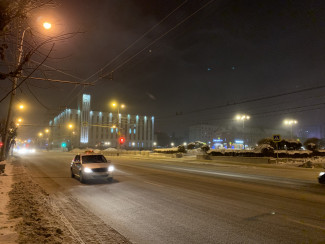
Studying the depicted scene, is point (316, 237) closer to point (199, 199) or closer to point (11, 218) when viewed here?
point (199, 199)

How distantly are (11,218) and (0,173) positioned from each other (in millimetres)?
12021

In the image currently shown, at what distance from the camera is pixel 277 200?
9.40 meters

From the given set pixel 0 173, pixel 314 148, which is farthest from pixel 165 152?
pixel 0 173

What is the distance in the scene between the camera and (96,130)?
108 meters

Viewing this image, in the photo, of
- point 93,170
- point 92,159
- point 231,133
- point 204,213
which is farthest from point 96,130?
point 204,213

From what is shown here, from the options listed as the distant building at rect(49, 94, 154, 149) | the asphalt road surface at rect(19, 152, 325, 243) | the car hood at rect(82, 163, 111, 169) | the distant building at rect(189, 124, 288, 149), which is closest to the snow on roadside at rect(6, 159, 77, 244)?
the asphalt road surface at rect(19, 152, 325, 243)

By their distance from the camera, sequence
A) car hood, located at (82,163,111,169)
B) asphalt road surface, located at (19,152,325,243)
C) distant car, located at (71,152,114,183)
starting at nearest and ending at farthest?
asphalt road surface, located at (19,152,325,243) → distant car, located at (71,152,114,183) → car hood, located at (82,163,111,169)

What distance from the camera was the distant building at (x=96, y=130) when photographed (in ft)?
330

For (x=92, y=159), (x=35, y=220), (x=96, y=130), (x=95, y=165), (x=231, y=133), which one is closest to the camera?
(x=35, y=220)

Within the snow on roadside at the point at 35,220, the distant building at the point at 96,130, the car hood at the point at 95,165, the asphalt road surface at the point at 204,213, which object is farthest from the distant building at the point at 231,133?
the snow on roadside at the point at 35,220

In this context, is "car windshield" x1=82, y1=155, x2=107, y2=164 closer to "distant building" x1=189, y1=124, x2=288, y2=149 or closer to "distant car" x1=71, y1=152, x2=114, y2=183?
"distant car" x1=71, y1=152, x2=114, y2=183

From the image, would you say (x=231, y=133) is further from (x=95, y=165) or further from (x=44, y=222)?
(x=44, y=222)

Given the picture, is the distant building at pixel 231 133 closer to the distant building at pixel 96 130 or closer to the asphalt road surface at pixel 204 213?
the distant building at pixel 96 130

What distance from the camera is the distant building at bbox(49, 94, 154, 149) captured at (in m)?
101
